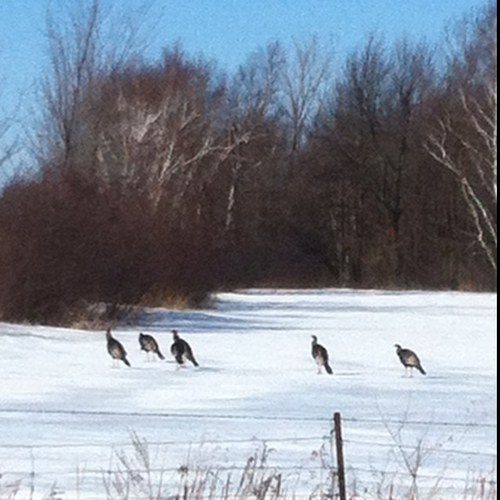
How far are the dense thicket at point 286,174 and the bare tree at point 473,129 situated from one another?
0.10 metres

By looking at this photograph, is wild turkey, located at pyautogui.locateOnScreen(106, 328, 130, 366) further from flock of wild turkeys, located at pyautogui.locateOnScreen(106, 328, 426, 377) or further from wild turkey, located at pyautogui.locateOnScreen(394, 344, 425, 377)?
wild turkey, located at pyautogui.locateOnScreen(394, 344, 425, 377)

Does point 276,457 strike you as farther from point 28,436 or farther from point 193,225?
point 193,225

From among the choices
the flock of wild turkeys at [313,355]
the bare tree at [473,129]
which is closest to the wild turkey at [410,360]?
the flock of wild turkeys at [313,355]

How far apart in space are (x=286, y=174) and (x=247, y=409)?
48852 millimetres

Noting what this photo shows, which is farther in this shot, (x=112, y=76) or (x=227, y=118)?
(x=227, y=118)

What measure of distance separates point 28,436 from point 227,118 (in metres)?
48.2

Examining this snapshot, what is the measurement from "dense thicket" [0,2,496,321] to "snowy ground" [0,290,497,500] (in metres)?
8.20

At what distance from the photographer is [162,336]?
2636 cm

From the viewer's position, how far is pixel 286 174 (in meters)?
63.0

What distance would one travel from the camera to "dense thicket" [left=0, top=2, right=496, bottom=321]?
37.6 metres

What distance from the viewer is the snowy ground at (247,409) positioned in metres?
9.62

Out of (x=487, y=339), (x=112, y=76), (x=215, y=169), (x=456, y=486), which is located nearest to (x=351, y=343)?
(x=487, y=339)

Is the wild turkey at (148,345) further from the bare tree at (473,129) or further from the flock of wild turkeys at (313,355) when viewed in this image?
the bare tree at (473,129)

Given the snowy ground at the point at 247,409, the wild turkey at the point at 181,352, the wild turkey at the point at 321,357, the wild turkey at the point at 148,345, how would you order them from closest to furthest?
the snowy ground at the point at 247,409, the wild turkey at the point at 321,357, the wild turkey at the point at 181,352, the wild turkey at the point at 148,345
